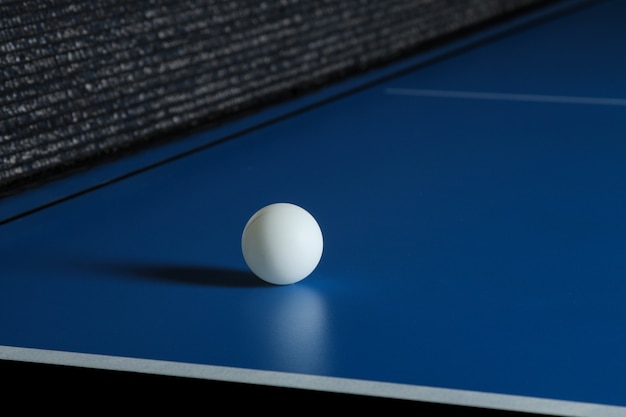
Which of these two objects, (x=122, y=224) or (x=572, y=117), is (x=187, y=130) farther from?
(x=572, y=117)

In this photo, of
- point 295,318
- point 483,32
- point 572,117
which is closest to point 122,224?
point 295,318

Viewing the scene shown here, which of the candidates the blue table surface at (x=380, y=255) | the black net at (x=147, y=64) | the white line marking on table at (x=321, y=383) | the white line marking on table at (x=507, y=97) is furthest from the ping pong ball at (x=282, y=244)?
the white line marking on table at (x=507, y=97)

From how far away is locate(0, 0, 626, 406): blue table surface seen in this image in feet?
5.65

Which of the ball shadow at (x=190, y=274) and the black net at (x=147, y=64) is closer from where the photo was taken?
the ball shadow at (x=190, y=274)

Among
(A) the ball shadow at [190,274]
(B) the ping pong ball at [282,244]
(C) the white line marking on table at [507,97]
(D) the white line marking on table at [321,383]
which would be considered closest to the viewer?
(D) the white line marking on table at [321,383]

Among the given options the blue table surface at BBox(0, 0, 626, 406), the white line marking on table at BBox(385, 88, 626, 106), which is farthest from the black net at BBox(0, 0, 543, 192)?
the white line marking on table at BBox(385, 88, 626, 106)

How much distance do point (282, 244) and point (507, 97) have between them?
71.3 inches

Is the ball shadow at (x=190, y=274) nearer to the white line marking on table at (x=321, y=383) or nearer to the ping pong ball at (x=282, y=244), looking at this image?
the ping pong ball at (x=282, y=244)

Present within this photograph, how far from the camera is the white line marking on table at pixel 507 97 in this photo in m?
3.42

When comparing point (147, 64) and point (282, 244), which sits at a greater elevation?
point (147, 64)

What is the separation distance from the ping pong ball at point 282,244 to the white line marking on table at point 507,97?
170cm

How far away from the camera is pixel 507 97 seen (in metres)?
3.53

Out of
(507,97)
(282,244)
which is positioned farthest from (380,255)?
(507,97)

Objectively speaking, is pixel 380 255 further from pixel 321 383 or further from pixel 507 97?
pixel 507 97
